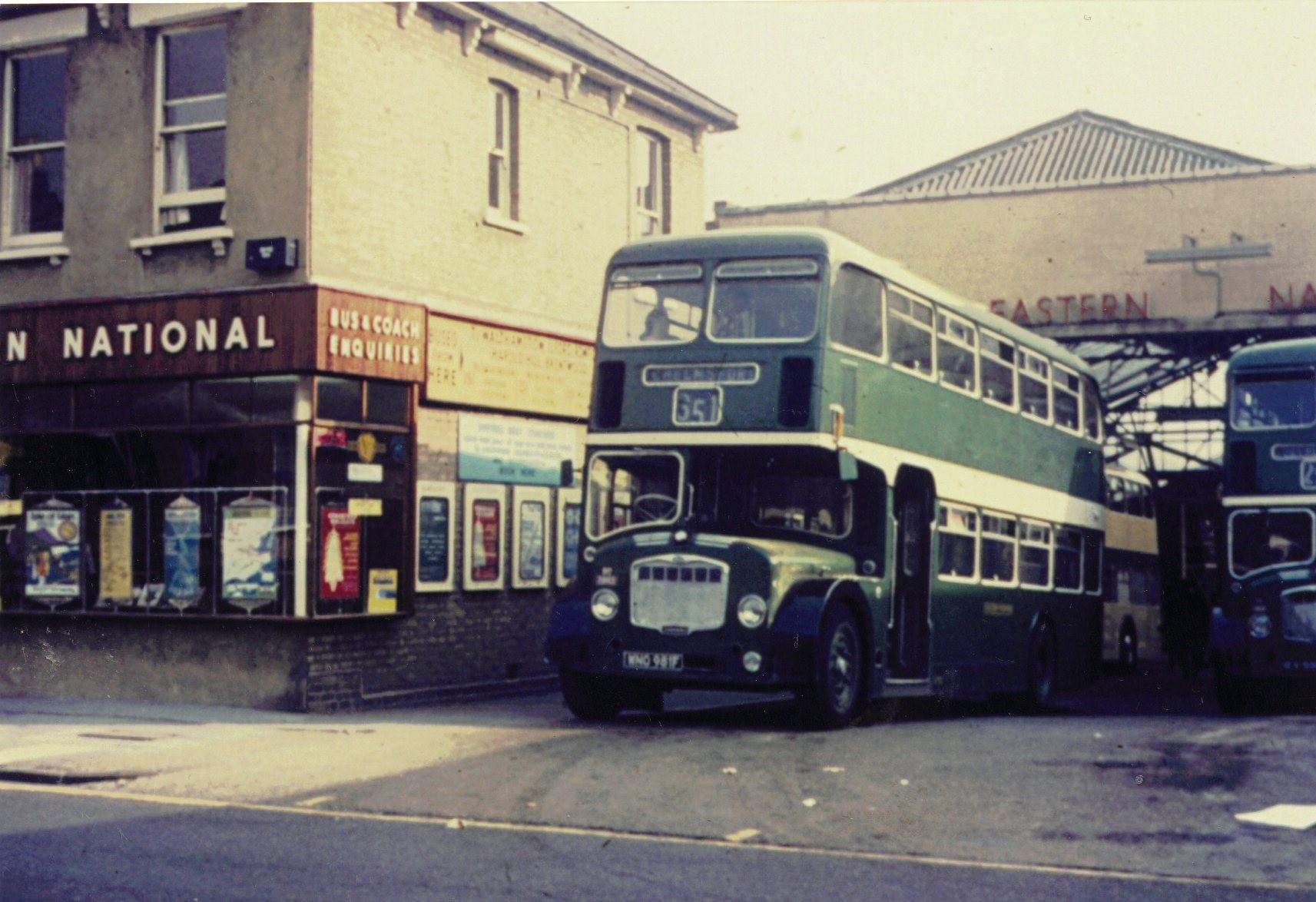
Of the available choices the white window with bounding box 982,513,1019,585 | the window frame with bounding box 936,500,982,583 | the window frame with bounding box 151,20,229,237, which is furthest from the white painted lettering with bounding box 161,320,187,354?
the white window with bounding box 982,513,1019,585

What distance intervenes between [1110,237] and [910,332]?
755 inches

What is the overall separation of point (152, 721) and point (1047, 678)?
1064cm

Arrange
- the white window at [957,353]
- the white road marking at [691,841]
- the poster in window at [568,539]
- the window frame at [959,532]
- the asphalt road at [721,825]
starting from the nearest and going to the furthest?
the asphalt road at [721,825], the white road marking at [691,841], the window frame at [959,532], the white window at [957,353], the poster in window at [568,539]

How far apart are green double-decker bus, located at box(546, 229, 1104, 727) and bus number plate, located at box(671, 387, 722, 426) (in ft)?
0.05

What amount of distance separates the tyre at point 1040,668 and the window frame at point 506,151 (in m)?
7.67

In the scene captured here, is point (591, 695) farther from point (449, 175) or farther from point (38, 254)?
point (38, 254)

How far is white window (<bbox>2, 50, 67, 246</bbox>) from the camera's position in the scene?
60.0 feet

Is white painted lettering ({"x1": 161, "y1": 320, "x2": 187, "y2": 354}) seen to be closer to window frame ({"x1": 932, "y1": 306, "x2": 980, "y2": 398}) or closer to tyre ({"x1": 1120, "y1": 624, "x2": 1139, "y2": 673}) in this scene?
window frame ({"x1": 932, "y1": 306, "x2": 980, "y2": 398})

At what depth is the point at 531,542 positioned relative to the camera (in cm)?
2025

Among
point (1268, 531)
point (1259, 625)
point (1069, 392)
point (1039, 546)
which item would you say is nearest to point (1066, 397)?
point (1069, 392)

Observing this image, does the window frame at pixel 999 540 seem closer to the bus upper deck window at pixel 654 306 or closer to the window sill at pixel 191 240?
the bus upper deck window at pixel 654 306

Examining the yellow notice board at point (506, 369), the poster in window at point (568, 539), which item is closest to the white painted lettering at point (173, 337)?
the yellow notice board at point (506, 369)

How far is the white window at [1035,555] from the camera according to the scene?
804 inches

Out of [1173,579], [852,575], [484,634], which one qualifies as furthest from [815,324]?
[1173,579]
